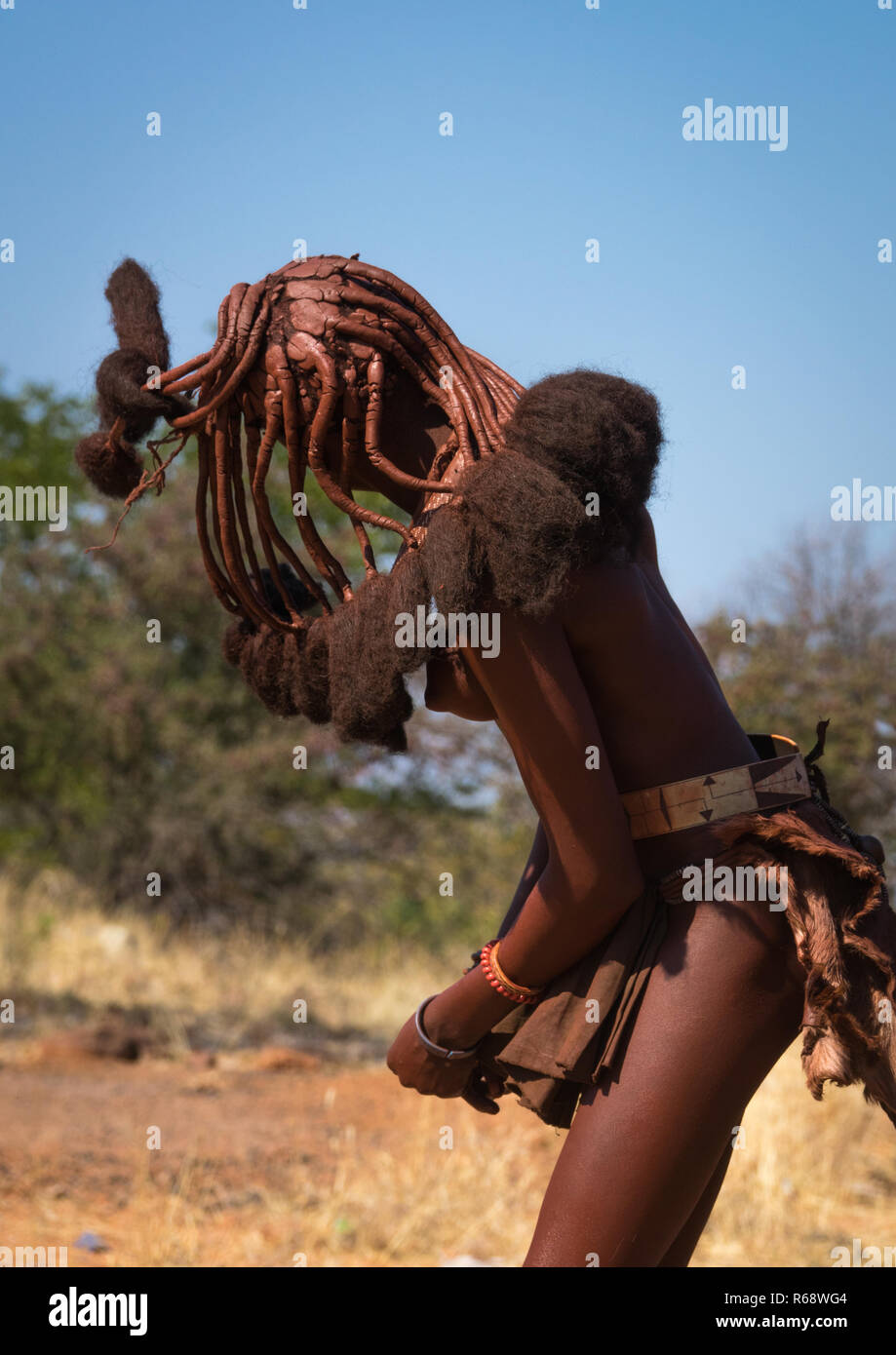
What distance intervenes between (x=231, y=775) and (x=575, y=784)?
8.70 m

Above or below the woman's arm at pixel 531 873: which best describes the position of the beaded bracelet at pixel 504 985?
below

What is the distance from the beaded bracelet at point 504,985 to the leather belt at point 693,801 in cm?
31

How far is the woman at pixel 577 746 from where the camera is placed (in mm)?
1902

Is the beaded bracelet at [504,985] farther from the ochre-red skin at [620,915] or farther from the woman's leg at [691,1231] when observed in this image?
the woman's leg at [691,1231]

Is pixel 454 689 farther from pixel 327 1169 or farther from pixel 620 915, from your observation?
pixel 327 1169

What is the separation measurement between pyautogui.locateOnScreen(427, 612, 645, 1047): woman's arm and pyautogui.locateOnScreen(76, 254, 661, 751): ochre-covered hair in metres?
0.10

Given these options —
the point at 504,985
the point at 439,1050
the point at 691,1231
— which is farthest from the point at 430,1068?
the point at 691,1231

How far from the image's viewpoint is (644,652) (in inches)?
79.9

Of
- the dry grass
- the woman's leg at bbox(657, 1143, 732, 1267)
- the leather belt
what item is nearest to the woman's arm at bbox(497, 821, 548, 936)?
the leather belt

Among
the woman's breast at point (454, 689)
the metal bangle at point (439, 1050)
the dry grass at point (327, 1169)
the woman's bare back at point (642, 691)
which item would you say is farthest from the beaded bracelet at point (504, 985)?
the dry grass at point (327, 1169)

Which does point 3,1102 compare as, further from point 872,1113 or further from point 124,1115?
point 872,1113

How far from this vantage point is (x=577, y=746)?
1.91m
